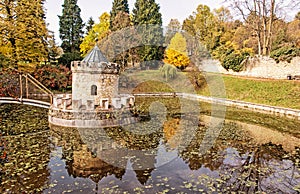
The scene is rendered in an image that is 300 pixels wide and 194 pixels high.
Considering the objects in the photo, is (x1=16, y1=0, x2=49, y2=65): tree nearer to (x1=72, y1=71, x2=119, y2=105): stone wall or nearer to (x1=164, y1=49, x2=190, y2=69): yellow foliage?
(x1=72, y1=71, x2=119, y2=105): stone wall

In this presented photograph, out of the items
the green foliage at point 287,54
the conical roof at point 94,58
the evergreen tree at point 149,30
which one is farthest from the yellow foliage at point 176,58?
the conical roof at point 94,58

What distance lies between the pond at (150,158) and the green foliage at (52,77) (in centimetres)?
1085

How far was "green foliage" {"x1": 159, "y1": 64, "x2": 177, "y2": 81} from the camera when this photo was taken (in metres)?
28.7

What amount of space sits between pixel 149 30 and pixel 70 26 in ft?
37.5

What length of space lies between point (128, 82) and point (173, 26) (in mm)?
23592

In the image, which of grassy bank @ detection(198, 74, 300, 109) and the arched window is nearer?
the arched window

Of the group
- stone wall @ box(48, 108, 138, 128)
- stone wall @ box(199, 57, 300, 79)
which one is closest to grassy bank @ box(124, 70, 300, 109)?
stone wall @ box(199, 57, 300, 79)

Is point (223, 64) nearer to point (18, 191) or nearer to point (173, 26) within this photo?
point (173, 26)

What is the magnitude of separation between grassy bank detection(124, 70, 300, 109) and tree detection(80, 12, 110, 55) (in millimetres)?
6516

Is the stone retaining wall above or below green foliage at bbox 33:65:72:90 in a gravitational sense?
below

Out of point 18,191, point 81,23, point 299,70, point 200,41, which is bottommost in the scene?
point 18,191

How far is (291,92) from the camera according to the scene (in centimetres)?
1833

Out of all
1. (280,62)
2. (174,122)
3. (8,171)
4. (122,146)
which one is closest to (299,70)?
(280,62)

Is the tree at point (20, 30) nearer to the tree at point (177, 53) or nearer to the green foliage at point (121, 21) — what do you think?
the green foliage at point (121, 21)
